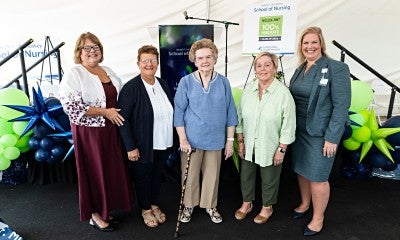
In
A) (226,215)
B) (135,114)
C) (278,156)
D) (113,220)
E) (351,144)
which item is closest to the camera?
(135,114)

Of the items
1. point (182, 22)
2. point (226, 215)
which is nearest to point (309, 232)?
point (226, 215)

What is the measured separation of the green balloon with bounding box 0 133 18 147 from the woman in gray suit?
7.33ft

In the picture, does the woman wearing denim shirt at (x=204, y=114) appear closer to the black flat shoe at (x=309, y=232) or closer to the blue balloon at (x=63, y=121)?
the black flat shoe at (x=309, y=232)

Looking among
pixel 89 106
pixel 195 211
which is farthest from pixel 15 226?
pixel 195 211

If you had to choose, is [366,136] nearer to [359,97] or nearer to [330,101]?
[359,97]

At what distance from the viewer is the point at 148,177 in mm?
2092

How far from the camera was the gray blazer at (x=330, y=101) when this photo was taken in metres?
1.74

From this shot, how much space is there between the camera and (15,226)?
2188 millimetres

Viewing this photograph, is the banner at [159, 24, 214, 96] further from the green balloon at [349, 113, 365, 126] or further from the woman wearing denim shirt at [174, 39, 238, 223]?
the green balloon at [349, 113, 365, 126]

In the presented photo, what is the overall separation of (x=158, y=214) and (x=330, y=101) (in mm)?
1458

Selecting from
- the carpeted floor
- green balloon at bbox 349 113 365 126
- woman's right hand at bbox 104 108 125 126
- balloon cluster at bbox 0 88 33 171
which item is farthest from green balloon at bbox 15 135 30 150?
green balloon at bbox 349 113 365 126

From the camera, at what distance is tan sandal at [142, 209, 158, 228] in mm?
2152

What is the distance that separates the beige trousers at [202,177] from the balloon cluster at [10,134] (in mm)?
1440

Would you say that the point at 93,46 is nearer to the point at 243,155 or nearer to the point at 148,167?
the point at 148,167
